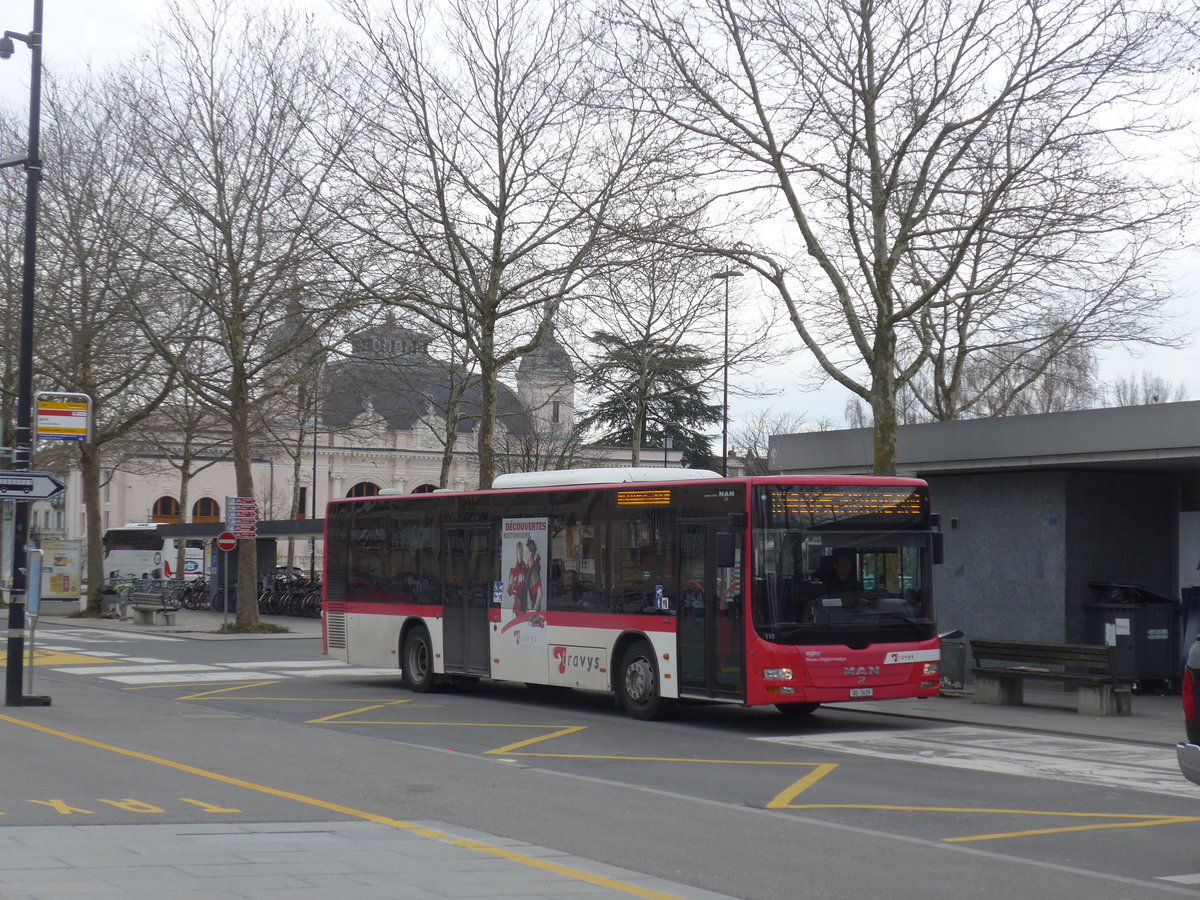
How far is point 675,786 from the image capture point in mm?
11570

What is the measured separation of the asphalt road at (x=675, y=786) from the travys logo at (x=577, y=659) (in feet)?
1.91

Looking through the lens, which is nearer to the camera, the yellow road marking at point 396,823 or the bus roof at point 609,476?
the yellow road marking at point 396,823

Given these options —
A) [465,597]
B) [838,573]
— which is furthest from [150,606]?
[838,573]

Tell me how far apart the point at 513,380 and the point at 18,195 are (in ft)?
42.1

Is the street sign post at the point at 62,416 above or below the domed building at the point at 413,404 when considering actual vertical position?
below

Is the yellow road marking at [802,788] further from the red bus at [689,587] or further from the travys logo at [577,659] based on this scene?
the red bus at [689,587]

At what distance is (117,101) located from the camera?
32812mm

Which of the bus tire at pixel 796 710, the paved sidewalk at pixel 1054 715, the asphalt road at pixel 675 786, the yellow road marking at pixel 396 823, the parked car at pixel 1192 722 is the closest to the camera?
the yellow road marking at pixel 396 823

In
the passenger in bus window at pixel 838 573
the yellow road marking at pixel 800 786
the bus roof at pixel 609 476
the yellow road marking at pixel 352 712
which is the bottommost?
the yellow road marking at pixel 352 712

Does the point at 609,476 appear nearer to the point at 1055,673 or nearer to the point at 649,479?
the point at 649,479

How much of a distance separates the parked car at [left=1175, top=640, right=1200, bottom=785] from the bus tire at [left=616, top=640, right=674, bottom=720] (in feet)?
28.4

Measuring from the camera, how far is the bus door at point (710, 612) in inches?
603

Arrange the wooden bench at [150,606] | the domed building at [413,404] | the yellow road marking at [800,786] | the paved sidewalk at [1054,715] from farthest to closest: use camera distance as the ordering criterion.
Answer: the wooden bench at [150,606]
the domed building at [413,404]
the paved sidewalk at [1054,715]
the yellow road marking at [800,786]

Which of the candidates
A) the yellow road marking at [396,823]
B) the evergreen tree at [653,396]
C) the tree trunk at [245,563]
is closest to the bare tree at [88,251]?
the tree trunk at [245,563]
